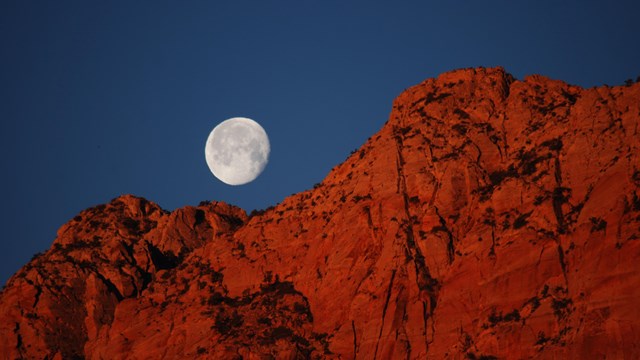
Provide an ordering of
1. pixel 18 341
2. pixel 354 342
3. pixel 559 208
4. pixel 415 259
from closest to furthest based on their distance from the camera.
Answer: pixel 559 208, pixel 354 342, pixel 415 259, pixel 18 341

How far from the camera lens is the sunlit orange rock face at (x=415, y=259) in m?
115

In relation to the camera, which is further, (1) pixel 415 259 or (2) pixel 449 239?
(2) pixel 449 239

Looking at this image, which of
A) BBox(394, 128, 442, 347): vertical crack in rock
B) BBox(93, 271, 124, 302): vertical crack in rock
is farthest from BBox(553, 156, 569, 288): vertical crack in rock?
BBox(93, 271, 124, 302): vertical crack in rock

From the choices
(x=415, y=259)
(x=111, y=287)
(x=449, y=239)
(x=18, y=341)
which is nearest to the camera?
(x=415, y=259)

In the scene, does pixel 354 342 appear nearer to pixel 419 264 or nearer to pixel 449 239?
pixel 419 264

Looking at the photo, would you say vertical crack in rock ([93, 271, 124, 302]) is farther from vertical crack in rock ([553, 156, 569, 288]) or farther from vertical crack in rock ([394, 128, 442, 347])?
vertical crack in rock ([553, 156, 569, 288])

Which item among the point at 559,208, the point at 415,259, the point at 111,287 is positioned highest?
the point at 111,287

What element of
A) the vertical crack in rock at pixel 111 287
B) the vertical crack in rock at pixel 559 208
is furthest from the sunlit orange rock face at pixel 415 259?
the vertical crack in rock at pixel 111 287

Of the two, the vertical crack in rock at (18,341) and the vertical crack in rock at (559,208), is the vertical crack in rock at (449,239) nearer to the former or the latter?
the vertical crack in rock at (559,208)

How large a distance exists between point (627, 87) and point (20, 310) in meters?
69.6

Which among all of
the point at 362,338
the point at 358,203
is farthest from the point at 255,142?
the point at 362,338

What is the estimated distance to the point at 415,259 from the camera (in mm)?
126625

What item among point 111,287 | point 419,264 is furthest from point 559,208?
point 111,287

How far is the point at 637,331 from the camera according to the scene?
342 ft
